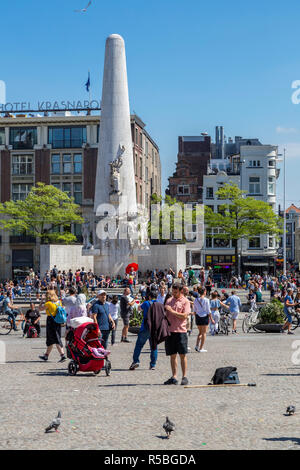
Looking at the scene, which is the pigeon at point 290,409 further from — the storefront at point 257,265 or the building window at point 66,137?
the storefront at point 257,265

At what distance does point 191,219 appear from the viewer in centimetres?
6191

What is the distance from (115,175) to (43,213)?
46.9 feet

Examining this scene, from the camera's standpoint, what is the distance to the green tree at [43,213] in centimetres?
5741

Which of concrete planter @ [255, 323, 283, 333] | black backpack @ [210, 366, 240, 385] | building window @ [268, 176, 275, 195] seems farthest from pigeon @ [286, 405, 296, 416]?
building window @ [268, 176, 275, 195]

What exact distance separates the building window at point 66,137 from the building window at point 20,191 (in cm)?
447

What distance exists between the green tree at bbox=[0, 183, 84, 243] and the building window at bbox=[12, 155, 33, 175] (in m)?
6.65

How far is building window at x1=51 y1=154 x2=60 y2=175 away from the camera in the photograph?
6525 cm

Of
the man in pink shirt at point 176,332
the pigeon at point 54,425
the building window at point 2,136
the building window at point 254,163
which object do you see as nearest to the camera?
the pigeon at point 54,425

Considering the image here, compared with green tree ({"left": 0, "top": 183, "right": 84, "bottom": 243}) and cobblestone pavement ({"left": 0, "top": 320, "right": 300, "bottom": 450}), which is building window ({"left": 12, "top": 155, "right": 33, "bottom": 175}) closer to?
green tree ({"left": 0, "top": 183, "right": 84, "bottom": 243})

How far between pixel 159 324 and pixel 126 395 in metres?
1.92

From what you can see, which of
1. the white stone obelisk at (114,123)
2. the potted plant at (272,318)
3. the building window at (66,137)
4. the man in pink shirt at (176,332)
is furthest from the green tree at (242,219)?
the man in pink shirt at (176,332)

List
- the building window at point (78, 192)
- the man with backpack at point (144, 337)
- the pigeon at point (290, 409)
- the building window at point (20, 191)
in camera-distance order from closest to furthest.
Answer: the pigeon at point (290, 409) < the man with backpack at point (144, 337) < the building window at point (78, 192) < the building window at point (20, 191)

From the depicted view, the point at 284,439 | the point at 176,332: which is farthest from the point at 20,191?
the point at 284,439

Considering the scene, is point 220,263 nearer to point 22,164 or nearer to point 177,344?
point 22,164
